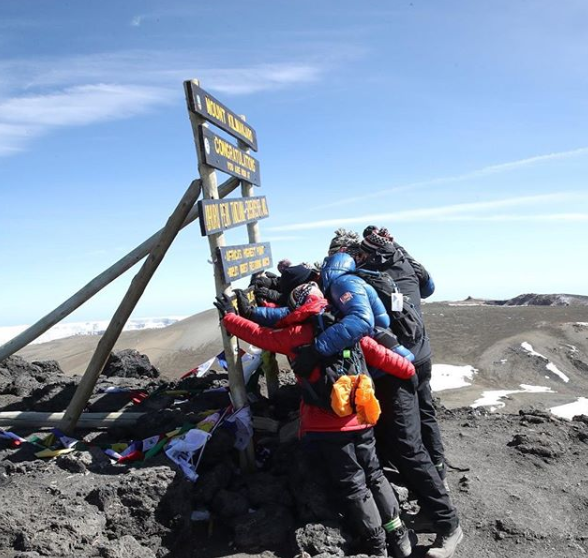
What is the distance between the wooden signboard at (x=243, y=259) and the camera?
5629 mm

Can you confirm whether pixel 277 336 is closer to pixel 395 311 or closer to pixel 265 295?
pixel 395 311

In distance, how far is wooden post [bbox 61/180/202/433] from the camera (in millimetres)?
6066

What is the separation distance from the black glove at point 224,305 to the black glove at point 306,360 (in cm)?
102

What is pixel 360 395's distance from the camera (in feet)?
14.1

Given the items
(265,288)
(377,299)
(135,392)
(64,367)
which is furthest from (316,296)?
(64,367)

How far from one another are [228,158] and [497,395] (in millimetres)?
8853

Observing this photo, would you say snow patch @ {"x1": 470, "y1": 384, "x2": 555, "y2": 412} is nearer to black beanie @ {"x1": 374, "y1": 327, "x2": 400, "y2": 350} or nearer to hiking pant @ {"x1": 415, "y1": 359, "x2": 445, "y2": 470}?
hiking pant @ {"x1": 415, "y1": 359, "x2": 445, "y2": 470}

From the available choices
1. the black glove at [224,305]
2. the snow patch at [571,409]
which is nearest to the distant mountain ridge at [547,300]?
the snow patch at [571,409]

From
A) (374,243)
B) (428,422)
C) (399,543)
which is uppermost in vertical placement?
(374,243)

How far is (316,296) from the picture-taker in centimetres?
475

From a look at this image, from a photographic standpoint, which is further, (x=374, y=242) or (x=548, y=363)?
(x=548, y=363)

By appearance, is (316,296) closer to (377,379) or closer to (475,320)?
(377,379)

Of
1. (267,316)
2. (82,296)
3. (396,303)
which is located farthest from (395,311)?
(82,296)

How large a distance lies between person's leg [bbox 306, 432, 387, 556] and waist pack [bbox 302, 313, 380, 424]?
0.26 meters
